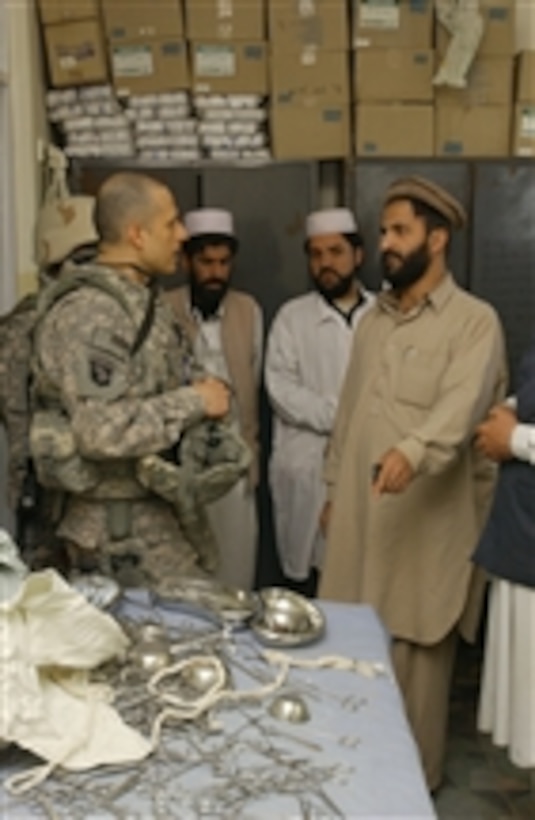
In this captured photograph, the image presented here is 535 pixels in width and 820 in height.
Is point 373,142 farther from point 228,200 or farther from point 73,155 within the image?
point 73,155

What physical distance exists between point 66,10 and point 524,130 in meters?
1.82

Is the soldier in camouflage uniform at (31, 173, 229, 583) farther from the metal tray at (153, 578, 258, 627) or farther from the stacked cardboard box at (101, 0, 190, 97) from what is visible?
the stacked cardboard box at (101, 0, 190, 97)

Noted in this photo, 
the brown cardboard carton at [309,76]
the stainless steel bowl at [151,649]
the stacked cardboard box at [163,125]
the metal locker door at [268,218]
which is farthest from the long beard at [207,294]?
the stainless steel bowl at [151,649]

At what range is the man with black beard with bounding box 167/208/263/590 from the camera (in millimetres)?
3371

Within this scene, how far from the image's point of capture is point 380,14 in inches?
137

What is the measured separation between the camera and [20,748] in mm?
1195

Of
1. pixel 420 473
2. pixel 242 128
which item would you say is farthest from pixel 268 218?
pixel 420 473

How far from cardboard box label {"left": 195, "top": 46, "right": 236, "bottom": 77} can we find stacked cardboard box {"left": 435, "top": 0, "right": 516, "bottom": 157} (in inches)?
31.5

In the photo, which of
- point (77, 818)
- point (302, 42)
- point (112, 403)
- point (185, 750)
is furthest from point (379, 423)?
point (302, 42)

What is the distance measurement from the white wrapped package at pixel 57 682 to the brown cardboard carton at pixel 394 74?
2.74m

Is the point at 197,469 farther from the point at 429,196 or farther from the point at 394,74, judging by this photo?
the point at 394,74

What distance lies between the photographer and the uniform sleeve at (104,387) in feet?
5.94

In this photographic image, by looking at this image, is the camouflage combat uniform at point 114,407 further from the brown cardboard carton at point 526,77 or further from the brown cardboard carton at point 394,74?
the brown cardboard carton at point 526,77

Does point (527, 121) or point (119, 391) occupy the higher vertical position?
point (527, 121)
